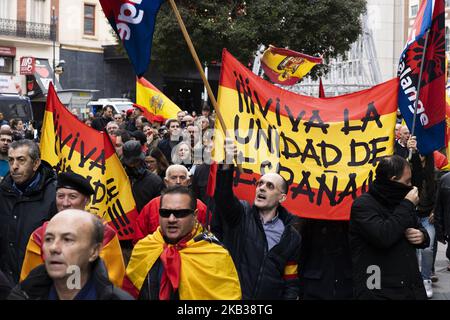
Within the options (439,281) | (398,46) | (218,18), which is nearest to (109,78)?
(218,18)

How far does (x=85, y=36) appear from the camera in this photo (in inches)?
1403

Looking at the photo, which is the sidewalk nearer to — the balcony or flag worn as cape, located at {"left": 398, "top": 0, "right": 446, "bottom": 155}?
flag worn as cape, located at {"left": 398, "top": 0, "right": 446, "bottom": 155}

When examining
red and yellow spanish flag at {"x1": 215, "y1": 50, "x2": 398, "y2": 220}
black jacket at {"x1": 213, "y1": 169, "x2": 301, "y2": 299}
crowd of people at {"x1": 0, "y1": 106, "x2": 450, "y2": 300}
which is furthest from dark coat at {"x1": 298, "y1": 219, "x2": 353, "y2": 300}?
black jacket at {"x1": 213, "y1": 169, "x2": 301, "y2": 299}

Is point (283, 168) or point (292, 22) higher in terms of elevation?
point (292, 22)

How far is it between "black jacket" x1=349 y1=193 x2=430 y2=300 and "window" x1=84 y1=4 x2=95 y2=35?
3296 cm

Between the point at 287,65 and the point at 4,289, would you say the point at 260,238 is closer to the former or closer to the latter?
the point at 4,289

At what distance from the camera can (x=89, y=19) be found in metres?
36.1

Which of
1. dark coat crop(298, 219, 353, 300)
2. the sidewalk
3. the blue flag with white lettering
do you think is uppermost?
the blue flag with white lettering

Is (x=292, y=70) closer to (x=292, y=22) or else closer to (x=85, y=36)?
(x=292, y=22)

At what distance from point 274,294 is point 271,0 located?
849 inches

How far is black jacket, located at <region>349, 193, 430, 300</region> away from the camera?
4.42m

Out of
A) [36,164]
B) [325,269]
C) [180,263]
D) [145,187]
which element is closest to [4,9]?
[145,187]

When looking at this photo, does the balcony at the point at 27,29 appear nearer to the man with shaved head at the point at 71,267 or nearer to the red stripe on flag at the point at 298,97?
the red stripe on flag at the point at 298,97
